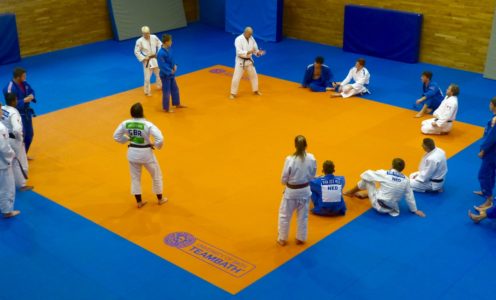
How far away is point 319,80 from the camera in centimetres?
1446

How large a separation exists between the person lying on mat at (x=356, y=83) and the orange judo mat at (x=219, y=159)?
340 mm

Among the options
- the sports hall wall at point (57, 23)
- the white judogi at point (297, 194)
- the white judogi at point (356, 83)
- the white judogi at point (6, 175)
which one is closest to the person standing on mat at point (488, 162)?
the white judogi at point (297, 194)

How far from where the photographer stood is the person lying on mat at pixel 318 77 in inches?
563

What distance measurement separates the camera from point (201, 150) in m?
11.4

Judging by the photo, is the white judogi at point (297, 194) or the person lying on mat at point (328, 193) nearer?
the white judogi at point (297, 194)

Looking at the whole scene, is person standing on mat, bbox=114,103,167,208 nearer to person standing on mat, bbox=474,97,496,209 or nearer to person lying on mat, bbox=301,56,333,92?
person standing on mat, bbox=474,97,496,209

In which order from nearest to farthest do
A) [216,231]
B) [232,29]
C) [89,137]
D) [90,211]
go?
[216,231] → [90,211] → [89,137] → [232,29]

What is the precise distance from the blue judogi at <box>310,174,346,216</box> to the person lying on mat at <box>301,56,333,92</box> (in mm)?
5701

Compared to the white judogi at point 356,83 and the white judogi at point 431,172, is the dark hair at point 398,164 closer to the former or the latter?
the white judogi at point 431,172

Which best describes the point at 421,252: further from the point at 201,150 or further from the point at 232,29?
the point at 232,29

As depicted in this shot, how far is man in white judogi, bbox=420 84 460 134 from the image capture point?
455 inches

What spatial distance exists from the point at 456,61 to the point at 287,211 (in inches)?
379

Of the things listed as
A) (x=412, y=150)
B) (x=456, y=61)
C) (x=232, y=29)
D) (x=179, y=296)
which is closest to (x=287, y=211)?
(x=179, y=296)

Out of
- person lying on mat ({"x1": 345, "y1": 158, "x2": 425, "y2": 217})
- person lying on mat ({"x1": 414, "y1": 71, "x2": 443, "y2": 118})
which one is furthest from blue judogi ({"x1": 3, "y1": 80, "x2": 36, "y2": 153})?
person lying on mat ({"x1": 414, "y1": 71, "x2": 443, "y2": 118})
